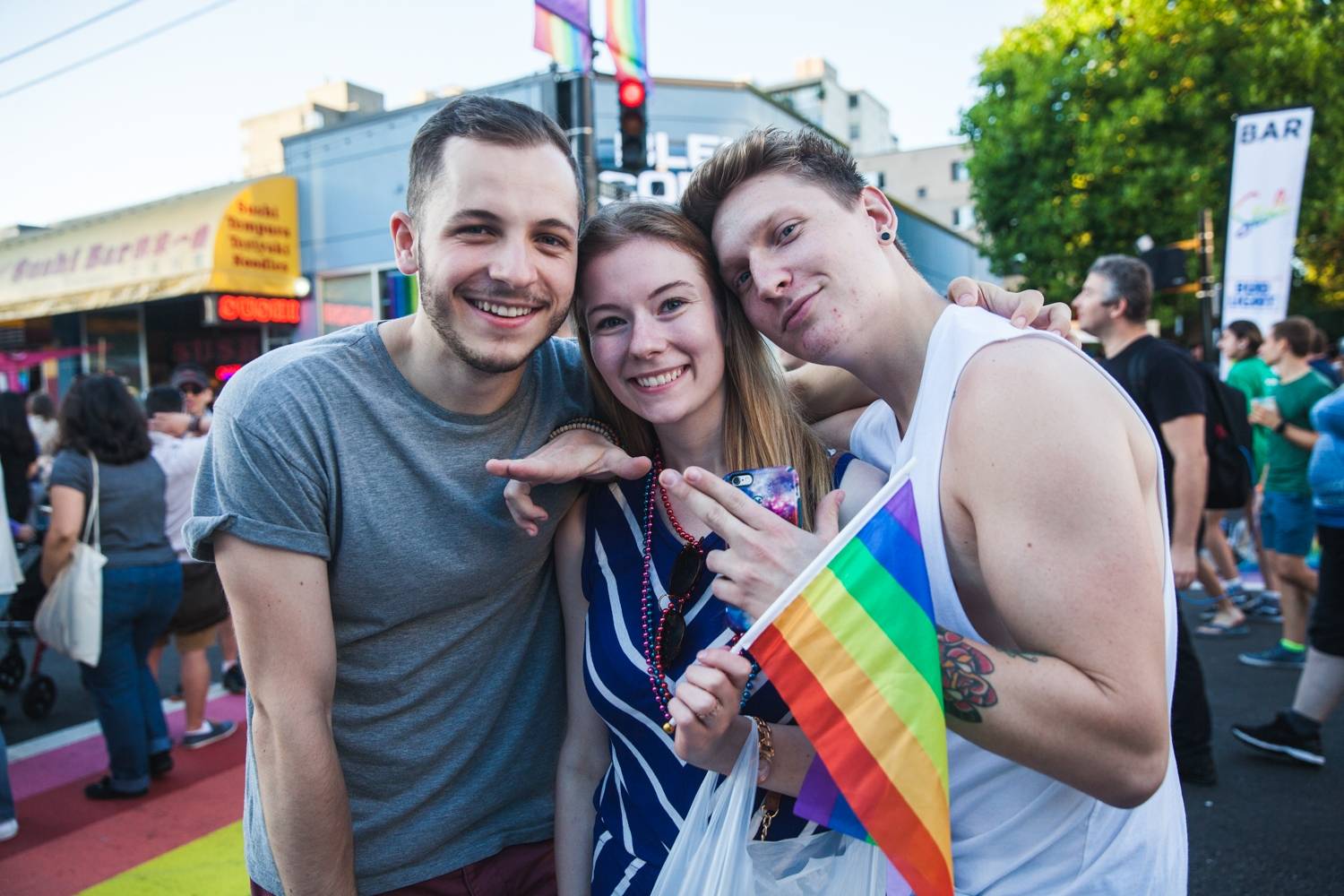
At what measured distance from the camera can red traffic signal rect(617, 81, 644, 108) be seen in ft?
23.4

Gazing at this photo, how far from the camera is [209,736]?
5031 millimetres

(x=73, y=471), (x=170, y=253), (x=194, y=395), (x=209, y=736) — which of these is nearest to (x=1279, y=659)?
(x=209, y=736)

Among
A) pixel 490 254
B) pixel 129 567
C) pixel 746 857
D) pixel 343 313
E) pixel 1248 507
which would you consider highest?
pixel 490 254

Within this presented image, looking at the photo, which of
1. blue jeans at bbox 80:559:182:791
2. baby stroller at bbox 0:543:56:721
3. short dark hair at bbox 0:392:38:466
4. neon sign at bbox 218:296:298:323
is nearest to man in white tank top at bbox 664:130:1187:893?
blue jeans at bbox 80:559:182:791

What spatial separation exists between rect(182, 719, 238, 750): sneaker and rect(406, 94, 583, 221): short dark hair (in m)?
4.40

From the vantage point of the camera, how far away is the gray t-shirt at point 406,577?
5.41 feet

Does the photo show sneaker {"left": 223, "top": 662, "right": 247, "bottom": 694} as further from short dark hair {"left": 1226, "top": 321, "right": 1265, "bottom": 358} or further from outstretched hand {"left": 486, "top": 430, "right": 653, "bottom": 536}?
short dark hair {"left": 1226, "top": 321, "right": 1265, "bottom": 358}

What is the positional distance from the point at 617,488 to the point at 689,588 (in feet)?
1.13

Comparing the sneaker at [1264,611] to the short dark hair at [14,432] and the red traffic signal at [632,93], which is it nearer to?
the red traffic signal at [632,93]

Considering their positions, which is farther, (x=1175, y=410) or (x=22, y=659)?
(x=22, y=659)

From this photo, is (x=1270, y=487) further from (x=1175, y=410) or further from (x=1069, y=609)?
(x=1069, y=609)

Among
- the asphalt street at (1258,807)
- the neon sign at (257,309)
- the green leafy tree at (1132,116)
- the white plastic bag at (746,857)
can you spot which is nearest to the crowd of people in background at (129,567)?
the asphalt street at (1258,807)

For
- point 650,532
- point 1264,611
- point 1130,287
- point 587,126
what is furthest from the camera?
point 1264,611

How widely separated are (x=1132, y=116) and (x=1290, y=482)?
15277 mm
